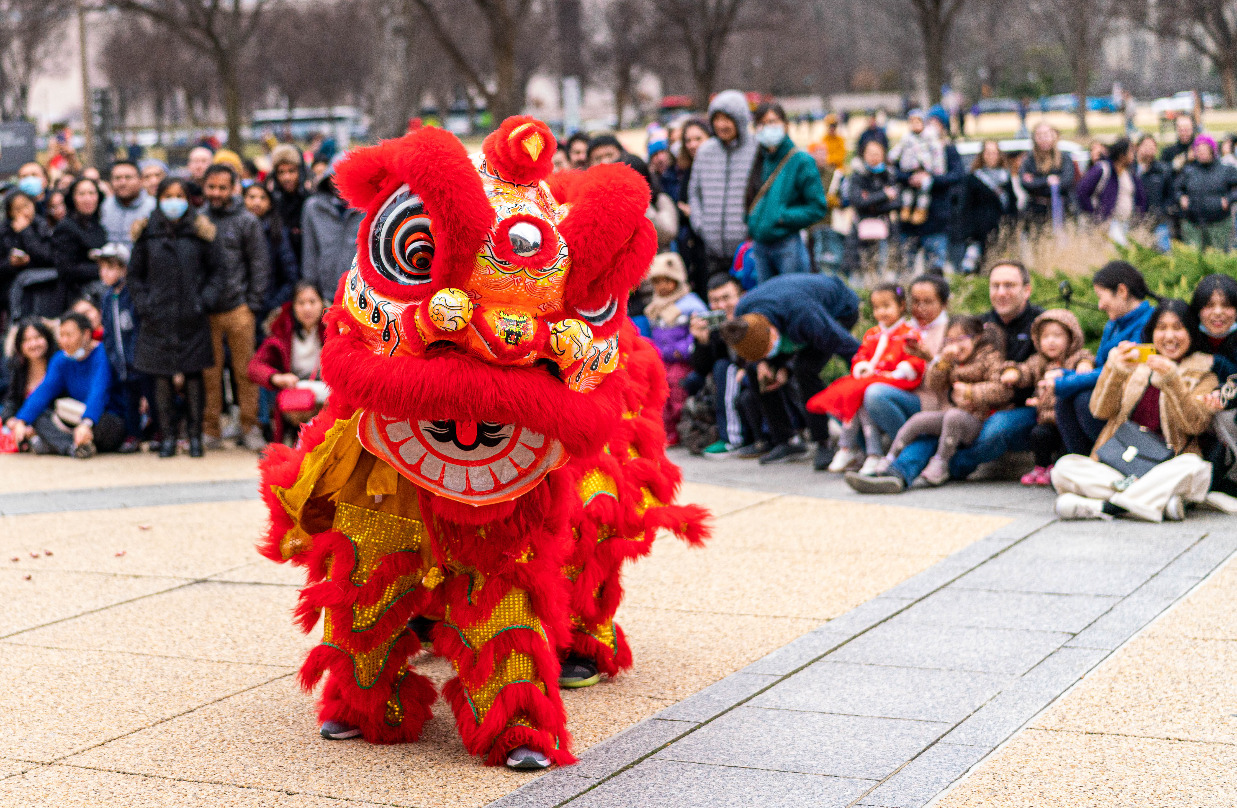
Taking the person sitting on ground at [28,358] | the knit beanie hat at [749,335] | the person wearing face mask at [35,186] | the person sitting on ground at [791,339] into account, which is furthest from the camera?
the person wearing face mask at [35,186]

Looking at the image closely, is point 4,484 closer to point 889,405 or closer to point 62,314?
point 62,314

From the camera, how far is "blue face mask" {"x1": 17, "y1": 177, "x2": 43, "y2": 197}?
1225 centimetres

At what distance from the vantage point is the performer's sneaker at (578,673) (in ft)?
15.8

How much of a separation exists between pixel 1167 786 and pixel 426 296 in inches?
91.5

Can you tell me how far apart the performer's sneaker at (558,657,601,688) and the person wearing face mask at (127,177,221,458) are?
230 inches

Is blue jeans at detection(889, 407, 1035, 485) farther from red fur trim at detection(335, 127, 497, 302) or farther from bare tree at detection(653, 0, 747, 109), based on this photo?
bare tree at detection(653, 0, 747, 109)

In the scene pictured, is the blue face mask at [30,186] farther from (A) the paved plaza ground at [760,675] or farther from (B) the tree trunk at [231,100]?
(B) the tree trunk at [231,100]

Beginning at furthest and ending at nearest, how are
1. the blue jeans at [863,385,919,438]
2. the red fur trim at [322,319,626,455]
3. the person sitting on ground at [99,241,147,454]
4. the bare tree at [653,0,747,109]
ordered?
the bare tree at [653,0,747,109] → the person sitting on ground at [99,241,147,454] → the blue jeans at [863,385,919,438] → the red fur trim at [322,319,626,455]

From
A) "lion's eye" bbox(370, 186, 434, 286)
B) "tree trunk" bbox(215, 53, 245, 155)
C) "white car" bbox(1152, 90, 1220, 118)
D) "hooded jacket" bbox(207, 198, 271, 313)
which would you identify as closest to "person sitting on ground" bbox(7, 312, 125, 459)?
"hooded jacket" bbox(207, 198, 271, 313)

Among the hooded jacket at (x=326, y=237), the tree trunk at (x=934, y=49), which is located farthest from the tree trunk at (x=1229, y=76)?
the hooded jacket at (x=326, y=237)

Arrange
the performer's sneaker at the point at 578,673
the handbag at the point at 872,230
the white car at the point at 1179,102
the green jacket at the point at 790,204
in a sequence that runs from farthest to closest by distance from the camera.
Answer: the white car at the point at 1179,102 < the handbag at the point at 872,230 < the green jacket at the point at 790,204 < the performer's sneaker at the point at 578,673

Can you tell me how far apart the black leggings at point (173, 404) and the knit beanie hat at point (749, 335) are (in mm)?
3854

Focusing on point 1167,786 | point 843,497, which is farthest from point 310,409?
point 1167,786

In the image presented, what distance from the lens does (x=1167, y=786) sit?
369 centimetres
